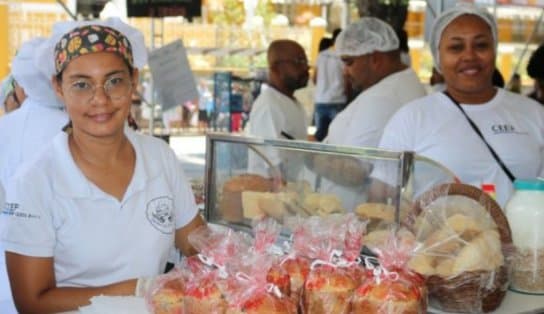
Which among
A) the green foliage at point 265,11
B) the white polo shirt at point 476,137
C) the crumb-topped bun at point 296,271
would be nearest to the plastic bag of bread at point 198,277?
the crumb-topped bun at point 296,271

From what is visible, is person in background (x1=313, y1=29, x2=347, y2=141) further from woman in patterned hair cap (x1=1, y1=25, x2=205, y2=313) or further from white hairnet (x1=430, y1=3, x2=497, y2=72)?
woman in patterned hair cap (x1=1, y1=25, x2=205, y2=313)

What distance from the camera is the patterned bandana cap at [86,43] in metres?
1.99

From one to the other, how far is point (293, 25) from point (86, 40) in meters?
12.7

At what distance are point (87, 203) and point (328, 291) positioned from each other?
2.48 ft

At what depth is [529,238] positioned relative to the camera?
2.12 meters

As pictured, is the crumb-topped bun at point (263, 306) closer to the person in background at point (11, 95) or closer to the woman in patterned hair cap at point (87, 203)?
the woman in patterned hair cap at point (87, 203)

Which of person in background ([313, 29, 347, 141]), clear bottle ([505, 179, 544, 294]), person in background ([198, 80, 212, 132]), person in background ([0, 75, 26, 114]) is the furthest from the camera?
person in background ([198, 80, 212, 132])

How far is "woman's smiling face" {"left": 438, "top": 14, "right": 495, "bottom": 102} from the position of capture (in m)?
2.99

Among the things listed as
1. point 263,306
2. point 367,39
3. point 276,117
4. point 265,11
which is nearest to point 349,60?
point 367,39

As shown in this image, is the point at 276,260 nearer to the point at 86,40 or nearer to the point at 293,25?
the point at 86,40

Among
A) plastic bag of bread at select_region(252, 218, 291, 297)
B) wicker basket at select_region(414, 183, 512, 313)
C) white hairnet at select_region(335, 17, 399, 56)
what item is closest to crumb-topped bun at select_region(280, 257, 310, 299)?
plastic bag of bread at select_region(252, 218, 291, 297)

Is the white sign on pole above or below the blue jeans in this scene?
above

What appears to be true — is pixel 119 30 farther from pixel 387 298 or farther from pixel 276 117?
pixel 276 117

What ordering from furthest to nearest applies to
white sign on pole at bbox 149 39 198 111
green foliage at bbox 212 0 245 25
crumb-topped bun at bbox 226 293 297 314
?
1. green foliage at bbox 212 0 245 25
2. white sign on pole at bbox 149 39 198 111
3. crumb-topped bun at bbox 226 293 297 314
